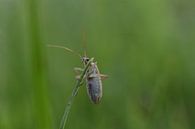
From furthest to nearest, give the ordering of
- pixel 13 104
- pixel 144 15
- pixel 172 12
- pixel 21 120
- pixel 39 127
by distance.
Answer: pixel 172 12, pixel 144 15, pixel 13 104, pixel 21 120, pixel 39 127

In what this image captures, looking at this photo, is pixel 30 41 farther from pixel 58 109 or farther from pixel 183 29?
pixel 183 29

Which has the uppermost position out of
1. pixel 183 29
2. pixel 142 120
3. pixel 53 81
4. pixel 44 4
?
pixel 44 4

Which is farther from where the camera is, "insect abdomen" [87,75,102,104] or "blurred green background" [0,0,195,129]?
"blurred green background" [0,0,195,129]

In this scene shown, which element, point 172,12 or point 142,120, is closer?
point 142,120

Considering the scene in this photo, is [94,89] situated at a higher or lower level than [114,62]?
lower

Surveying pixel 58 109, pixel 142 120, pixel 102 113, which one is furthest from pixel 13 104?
pixel 142 120

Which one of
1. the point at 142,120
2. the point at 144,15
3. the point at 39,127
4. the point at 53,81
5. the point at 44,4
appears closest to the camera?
the point at 39,127

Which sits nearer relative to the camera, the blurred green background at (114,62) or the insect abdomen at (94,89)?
the insect abdomen at (94,89)

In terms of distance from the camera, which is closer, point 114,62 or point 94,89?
point 94,89
